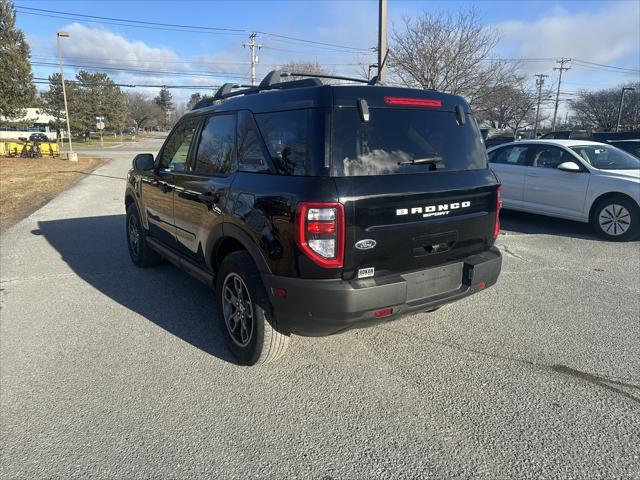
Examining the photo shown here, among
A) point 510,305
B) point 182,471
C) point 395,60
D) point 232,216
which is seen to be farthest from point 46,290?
point 395,60

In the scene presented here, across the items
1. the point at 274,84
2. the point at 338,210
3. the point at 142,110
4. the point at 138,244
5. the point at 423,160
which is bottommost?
the point at 138,244

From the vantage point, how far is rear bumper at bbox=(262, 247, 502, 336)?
109 inches

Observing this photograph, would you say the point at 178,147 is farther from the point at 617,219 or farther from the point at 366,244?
the point at 617,219

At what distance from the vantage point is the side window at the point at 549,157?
313 inches

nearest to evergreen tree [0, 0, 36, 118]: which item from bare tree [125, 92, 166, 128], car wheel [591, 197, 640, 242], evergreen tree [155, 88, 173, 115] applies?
car wheel [591, 197, 640, 242]

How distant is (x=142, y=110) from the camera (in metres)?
113

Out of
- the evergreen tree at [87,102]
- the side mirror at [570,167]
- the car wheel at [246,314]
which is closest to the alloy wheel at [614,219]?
the side mirror at [570,167]

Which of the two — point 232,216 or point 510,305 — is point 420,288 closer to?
point 232,216

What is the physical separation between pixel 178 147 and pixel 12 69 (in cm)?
2477

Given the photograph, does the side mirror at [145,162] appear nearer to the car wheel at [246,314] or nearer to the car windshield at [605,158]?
the car wheel at [246,314]

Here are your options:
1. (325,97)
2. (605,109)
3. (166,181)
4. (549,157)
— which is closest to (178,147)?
(166,181)

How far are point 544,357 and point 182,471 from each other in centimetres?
268

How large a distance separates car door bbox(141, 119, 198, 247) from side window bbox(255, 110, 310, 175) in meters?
1.45

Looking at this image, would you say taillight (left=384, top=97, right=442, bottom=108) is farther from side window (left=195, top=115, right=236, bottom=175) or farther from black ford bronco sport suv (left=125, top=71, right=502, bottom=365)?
side window (left=195, top=115, right=236, bottom=175)
